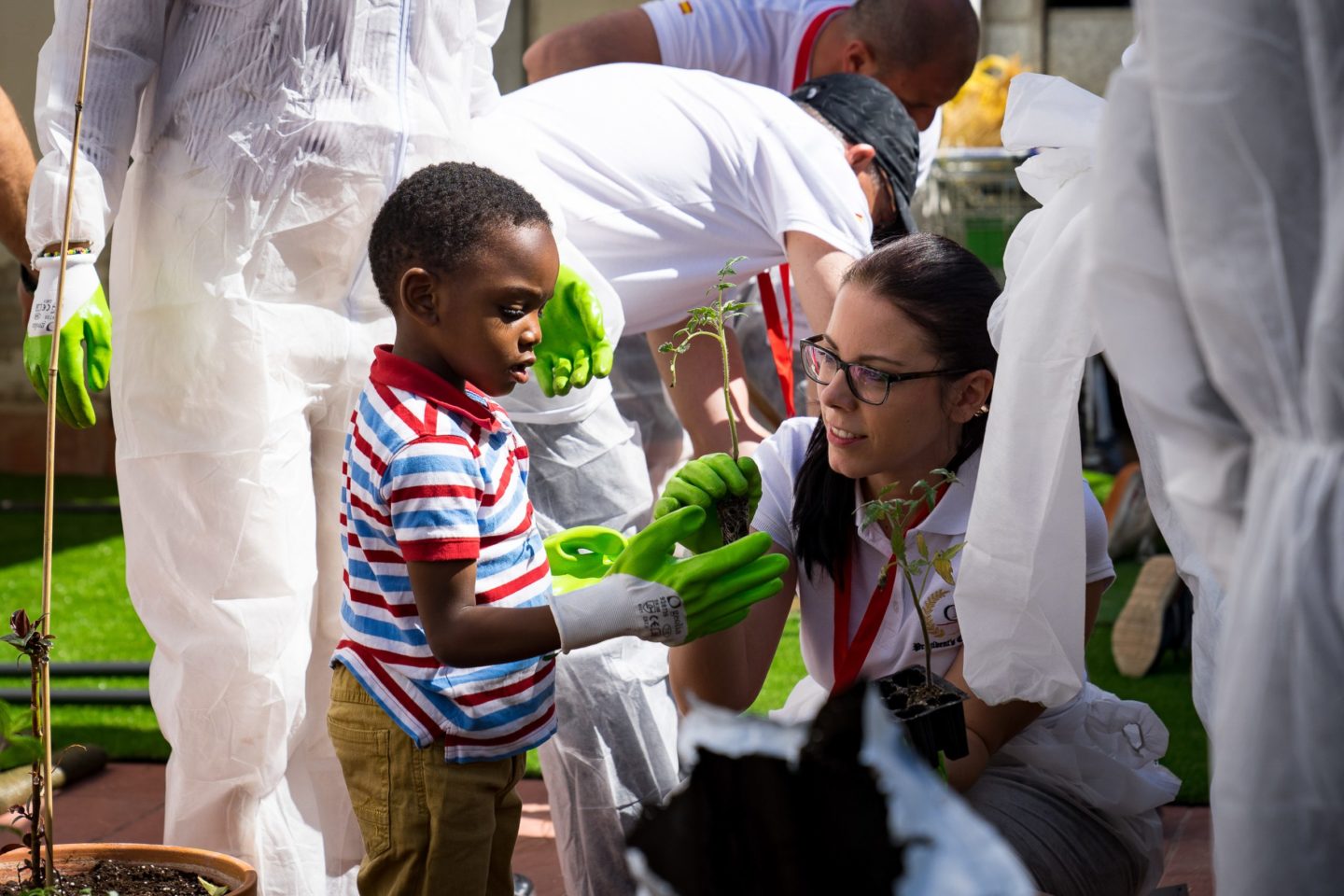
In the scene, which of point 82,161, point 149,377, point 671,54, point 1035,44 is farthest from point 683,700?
point 1035,44

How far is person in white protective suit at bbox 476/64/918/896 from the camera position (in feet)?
7.73

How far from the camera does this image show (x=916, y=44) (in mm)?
3172

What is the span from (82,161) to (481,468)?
71 centimetres

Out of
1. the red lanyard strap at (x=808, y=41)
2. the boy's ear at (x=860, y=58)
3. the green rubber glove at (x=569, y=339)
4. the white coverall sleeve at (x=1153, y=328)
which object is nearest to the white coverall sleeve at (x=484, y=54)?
the green rubber glove at (x=569, y=339)

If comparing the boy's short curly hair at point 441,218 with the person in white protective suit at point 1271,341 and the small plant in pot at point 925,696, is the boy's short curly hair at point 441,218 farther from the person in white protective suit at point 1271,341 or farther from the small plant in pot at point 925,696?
the person in white protective suit at point 1271,341

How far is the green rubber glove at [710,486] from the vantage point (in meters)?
1.76

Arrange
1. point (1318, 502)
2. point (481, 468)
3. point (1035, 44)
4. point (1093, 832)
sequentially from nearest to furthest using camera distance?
1. point (1318, 502)
2. point (481, 468)
3. point (1093, 832)
4. point (1035, 44)

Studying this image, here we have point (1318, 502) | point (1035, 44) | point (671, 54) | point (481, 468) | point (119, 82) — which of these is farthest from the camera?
point (1035, 44)

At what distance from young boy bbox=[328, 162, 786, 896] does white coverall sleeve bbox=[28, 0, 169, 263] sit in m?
0.44

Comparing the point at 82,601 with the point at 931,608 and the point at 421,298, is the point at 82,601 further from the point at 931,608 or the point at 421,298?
the point at 931,608

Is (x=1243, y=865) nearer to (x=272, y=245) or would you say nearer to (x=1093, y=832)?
(x=1093, y=832)

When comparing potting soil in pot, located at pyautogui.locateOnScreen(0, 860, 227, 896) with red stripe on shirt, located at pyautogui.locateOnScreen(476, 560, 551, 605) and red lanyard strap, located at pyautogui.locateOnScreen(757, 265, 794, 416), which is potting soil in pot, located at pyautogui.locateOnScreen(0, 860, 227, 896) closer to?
red stripe on shirt, located at pyautogui.locateOnScreen(476, 560, 551, 605)

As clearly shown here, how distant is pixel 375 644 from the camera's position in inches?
67.1

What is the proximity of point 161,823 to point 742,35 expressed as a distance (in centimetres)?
211
